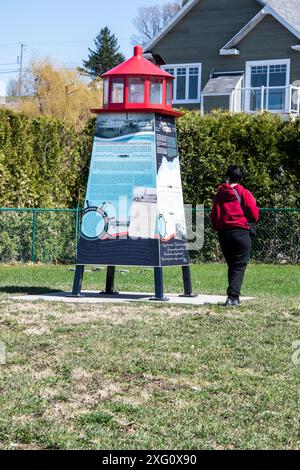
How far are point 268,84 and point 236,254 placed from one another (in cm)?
2334

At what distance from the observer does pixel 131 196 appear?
1198 centimetres

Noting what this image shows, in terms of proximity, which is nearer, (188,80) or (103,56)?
(188,80)

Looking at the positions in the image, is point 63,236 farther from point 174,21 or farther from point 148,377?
point 174,21

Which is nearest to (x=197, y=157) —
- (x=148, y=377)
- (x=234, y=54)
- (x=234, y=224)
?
(x=234, y=224)

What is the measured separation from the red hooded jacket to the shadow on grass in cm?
312

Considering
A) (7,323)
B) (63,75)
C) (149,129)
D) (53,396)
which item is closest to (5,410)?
(53,396)

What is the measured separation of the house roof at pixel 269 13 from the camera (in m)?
32.8

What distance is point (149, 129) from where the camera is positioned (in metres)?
12.0

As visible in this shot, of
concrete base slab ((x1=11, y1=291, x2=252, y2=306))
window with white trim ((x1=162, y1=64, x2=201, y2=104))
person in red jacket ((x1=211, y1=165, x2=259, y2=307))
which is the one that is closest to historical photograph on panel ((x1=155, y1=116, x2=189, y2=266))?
concrete base slab ((x1=11, y1=291, x2=252, y2=306))

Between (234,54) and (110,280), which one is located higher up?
(234,54)

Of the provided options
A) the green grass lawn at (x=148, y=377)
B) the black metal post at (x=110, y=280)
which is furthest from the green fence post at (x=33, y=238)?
the green grass lawn at (x=148, y=377)

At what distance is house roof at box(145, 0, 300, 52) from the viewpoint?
1292 inches

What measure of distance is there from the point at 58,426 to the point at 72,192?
1771 cm

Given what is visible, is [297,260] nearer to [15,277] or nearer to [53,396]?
[15,277]
